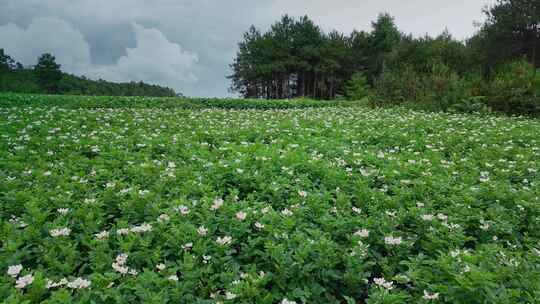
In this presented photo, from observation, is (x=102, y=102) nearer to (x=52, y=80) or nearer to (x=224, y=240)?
(x=224, y=240)

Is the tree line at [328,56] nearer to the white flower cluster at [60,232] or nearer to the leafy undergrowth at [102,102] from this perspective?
the leafy undergrowth at [102,102]

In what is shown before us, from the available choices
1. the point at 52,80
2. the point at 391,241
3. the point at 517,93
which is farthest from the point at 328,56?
the point at 391,241

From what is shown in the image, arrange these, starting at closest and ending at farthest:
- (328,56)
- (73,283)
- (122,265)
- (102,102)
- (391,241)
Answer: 1. (73,283)
2. (122,265)
3. (391,241)
4. (102,102)
5. (328,56)

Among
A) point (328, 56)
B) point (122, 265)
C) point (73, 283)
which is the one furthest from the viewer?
point (328, 56)

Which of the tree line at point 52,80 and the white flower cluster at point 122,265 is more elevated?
the tree line at point 52,80

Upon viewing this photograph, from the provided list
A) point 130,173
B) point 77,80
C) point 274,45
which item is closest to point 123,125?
point 130,173

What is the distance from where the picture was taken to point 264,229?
245 centimetres

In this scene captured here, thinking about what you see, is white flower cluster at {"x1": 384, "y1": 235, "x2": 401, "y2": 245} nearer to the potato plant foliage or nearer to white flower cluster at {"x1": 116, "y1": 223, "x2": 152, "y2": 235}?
the potato plant foliage

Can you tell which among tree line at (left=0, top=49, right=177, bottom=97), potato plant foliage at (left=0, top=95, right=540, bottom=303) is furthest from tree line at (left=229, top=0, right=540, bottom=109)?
potato plant foliage at (left=0, top=95, right=540, bottom=303)

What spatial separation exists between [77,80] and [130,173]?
6178 centimetres

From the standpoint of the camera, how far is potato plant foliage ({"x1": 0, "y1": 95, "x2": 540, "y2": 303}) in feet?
6.09

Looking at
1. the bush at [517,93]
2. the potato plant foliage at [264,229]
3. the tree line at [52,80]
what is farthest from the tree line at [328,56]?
the potato plant foliage at [264,229]

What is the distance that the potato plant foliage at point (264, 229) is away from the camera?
1856 mm

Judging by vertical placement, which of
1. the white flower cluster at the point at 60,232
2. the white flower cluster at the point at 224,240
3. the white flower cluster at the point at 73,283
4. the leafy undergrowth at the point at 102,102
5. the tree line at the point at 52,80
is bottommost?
the white flower cluster at the point at 73,283
